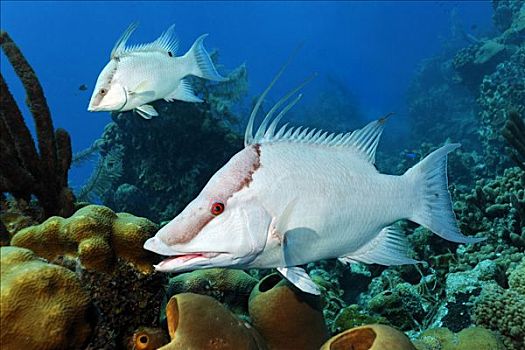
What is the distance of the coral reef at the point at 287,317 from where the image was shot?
2600mm

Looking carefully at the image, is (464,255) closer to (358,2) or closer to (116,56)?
(116,56)

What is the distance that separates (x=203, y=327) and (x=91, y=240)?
34.6 inches

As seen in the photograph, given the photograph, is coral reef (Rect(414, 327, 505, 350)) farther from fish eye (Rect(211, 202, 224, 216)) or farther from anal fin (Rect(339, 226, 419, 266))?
fish eye (Rect(211, 202, 224, 216))

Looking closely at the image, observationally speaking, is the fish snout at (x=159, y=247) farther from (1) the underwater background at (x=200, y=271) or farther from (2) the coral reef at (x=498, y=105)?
(2) the coral reef at (x=498, y=105)

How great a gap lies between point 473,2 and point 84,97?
3969 inches

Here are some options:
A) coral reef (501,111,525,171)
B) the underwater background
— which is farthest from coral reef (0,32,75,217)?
coral reef (501,111,525,171)

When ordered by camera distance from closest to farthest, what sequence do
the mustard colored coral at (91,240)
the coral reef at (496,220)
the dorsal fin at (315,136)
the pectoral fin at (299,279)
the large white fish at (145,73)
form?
the pectoral fin at (299,279) → the dorsal fin at (315,136) → the mustard colored coral at (91,240) → the large white fish at (145,73) → the coral reef at (496,220)

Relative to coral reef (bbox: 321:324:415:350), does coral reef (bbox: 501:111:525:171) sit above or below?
above

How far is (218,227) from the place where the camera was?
2020mm

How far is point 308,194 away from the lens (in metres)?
2.26

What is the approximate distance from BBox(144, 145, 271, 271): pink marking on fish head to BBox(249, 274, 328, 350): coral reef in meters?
0.66

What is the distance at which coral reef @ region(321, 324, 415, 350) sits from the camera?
6.06ft

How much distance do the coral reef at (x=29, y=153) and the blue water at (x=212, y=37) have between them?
92156 millimetres

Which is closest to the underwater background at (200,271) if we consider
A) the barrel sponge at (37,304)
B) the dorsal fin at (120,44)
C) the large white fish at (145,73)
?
the barrel sponge at (37,304)
